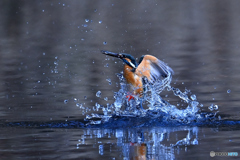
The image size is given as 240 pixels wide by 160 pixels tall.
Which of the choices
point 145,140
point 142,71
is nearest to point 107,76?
point 142,71

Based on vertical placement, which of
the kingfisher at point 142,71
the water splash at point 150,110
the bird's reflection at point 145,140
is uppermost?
the kingfisher at point 142,71

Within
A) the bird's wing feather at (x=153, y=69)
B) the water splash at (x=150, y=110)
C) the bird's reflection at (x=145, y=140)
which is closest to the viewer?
the bird's reflection at (x=145, y=140)

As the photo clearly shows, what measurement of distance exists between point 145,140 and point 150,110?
1512 millimetres

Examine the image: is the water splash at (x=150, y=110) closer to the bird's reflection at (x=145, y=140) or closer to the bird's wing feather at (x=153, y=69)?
the bird's wing feather at (x=153, y=69)

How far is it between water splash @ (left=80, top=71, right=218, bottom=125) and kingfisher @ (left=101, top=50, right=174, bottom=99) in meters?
0.07

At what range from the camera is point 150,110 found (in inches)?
303

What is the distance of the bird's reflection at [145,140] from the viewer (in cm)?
558

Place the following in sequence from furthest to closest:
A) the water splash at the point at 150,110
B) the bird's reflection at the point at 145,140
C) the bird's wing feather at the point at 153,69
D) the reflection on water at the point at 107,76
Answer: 1. the bird's wing feather at the point at 153,69
2. the water splash at the point at 150,110
3. the reflection on water at the point at 107,76
4. the bird's reflection at the point at 145,140

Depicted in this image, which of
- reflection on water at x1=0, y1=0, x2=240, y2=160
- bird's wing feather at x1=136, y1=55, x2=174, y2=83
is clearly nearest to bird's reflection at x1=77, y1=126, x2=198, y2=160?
reflection on water at x1=0, y1=0, x2=240, y2=160

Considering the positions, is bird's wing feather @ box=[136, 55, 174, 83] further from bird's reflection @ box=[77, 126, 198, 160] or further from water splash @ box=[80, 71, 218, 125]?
bird's reflection @ box=[77, 126, 198, 160]

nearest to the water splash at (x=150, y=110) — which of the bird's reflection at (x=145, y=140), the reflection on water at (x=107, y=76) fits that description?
the reflection on water at (x=107, y=76)

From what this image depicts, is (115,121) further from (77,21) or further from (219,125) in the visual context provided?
(77,21)

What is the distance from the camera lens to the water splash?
736cm

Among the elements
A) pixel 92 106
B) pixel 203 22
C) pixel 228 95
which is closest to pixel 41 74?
pixel 92 106
